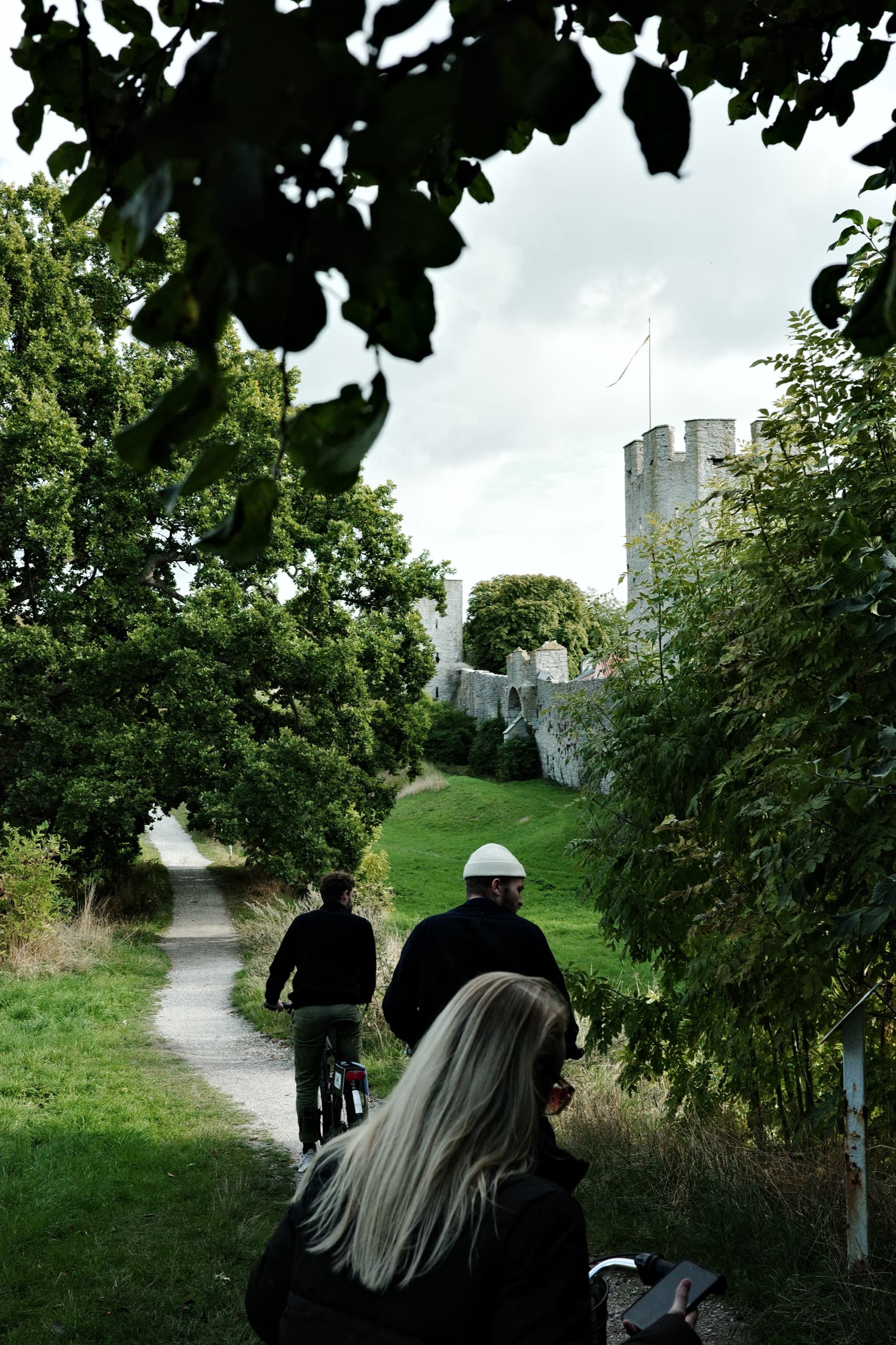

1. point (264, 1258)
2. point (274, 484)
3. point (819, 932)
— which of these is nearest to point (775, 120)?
point (274, 484)

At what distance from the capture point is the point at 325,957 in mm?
6027

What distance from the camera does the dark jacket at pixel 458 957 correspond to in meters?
3.99

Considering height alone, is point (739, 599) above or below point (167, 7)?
below

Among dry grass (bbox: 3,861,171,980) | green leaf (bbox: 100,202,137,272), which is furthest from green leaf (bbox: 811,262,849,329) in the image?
dry grass (bbox: 3,861,171,980)

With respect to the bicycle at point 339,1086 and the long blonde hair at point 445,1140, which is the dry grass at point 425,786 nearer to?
the bicycle at point 339,1086

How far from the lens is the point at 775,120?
2457 mm

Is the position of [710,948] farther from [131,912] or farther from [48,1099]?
[131,912]

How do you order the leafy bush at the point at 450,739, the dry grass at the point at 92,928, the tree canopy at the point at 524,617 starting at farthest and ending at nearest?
the tree canopy at the point at 524,617 → the leafy bush at the point at 450,739 → the dry grass at the point at 92,928

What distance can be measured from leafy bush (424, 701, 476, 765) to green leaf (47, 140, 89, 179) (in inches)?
1708

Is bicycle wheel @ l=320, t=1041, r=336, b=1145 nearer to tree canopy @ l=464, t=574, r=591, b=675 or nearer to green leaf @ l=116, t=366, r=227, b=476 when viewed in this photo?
green leaf @ l=116, t=366, r=227, b=476

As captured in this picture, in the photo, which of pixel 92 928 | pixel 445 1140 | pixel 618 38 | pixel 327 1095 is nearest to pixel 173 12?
pixel 618 38

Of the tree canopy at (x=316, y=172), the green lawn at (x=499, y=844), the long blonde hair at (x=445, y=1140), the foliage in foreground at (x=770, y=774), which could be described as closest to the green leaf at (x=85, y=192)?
the tree canopy at (x=316, y=172)

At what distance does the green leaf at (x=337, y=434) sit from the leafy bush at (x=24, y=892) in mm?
13803

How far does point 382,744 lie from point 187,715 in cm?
367
